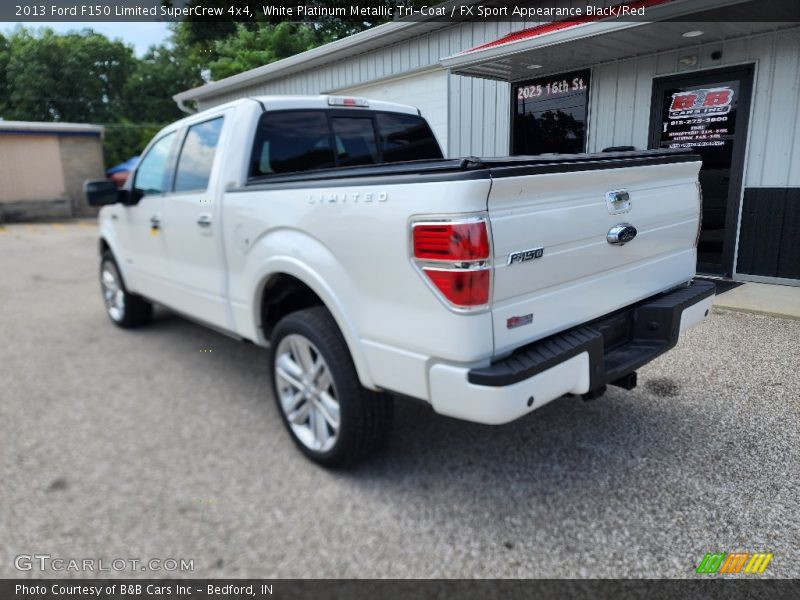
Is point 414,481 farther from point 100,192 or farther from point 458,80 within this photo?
point 458,80

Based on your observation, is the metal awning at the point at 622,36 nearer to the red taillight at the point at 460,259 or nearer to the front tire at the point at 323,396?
the red taillight at the point at 460,259

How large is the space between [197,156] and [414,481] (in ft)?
8.58

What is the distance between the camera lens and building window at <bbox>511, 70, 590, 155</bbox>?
7914 millimetres

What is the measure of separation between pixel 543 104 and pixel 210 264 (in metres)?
6.26

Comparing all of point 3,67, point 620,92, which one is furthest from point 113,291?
point 3,67

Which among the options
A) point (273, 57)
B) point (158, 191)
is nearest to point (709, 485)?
point (158, 191)

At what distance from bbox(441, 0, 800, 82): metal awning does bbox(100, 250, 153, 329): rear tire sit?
16.1ft

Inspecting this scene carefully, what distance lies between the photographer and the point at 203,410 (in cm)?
366

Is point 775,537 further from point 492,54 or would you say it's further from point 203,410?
→ point 492,54

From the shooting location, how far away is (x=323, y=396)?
2.80 m

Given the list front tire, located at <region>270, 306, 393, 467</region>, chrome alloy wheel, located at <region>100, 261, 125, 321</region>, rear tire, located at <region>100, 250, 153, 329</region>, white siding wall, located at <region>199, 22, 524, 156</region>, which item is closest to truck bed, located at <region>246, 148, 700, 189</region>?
front tire, located at <region>270, 306, 393, 467</region>

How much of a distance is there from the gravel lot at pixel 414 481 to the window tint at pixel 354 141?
172cm

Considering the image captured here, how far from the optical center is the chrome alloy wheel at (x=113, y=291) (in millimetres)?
5453

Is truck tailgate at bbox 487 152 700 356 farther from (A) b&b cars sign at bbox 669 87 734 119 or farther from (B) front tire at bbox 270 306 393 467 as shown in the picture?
(A) b&b cars sign at bbox 669 87 734 119
